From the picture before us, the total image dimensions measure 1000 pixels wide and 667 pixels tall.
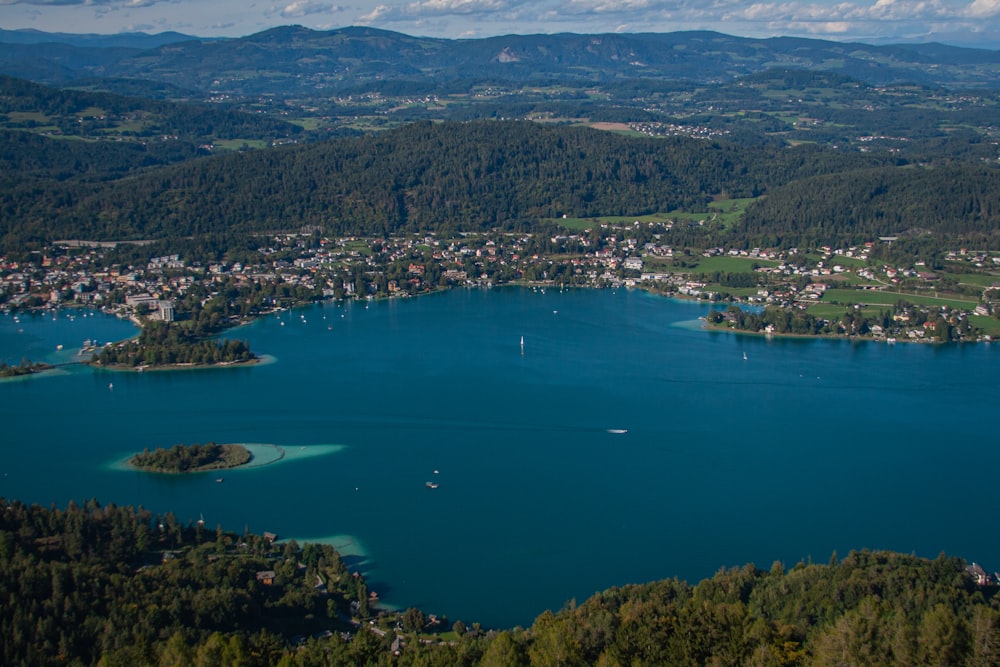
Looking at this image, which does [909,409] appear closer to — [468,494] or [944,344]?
[944,344]

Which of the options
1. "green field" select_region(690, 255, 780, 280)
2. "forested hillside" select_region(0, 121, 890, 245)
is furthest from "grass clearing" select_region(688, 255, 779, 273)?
"forested hillside" select_region(0, 121, 890, 245)

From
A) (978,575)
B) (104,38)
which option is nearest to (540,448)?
(978,575)

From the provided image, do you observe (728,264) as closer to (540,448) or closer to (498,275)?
(498,275)

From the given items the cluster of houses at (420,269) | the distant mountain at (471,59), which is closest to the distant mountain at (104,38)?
the distant mountain at (471,59)

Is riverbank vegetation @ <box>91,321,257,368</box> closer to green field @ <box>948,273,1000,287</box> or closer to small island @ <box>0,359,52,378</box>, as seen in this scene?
small island @ <box>0,359,52,378</box>

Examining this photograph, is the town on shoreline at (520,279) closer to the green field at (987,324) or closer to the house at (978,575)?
the green field at (987,324)

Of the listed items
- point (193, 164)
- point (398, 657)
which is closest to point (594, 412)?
point (398, 657)
